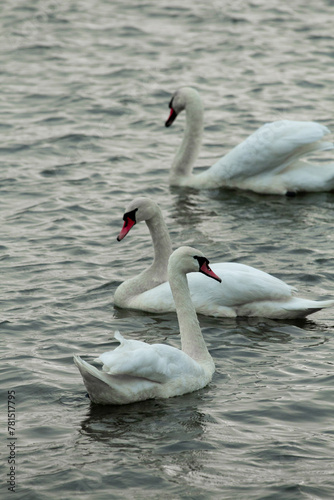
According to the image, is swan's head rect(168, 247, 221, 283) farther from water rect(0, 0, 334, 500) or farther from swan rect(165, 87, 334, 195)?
swan rect(165, 87, 334, 195)

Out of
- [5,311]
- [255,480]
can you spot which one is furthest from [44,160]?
[255,480]

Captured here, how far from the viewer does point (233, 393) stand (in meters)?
7.86

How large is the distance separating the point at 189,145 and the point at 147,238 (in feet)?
9.22

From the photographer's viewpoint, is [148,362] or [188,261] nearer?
[148,362]

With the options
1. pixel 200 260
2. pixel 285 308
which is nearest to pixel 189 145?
pixel 285 308

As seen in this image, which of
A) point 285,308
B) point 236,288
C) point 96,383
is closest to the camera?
point 96,383

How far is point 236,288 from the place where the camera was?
9.32m

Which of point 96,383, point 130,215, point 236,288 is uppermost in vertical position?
point 130,215

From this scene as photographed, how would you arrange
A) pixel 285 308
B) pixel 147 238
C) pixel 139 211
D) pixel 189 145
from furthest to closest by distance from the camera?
1. pixel 189 145
2. pixel 147 238
3. pixel 139 211
4. pixel 285 308

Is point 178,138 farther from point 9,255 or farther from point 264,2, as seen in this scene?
point 264,2

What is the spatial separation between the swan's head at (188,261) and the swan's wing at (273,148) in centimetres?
498

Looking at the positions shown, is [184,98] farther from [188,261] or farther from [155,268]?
[188,261]

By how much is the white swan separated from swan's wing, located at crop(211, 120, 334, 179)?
4.98 meters

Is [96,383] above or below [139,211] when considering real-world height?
below
